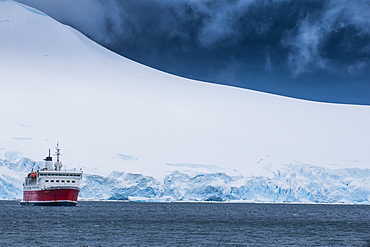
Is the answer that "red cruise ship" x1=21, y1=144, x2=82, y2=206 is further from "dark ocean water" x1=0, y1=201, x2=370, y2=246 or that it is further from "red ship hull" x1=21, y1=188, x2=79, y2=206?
"dark ocean water" x1=0, y1=201, x2=370, y2=246

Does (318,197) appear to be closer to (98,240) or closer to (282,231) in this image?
(282,231)

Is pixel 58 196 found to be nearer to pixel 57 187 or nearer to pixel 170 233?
pixel 57 187

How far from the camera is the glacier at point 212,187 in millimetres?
58281

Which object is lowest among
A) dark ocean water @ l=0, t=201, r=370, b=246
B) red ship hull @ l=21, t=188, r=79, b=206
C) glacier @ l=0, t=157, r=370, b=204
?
dark ocean water @ l=0, t=201, r=370, b=246

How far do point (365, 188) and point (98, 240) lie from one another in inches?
1527

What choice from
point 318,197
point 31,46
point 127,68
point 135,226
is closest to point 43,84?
point 31,46

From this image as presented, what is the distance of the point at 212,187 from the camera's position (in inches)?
2306

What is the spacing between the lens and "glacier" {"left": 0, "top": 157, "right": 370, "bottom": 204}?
5828 cm

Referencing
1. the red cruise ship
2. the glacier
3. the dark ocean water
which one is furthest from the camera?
the glacier

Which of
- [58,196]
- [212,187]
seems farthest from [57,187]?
[212,187]

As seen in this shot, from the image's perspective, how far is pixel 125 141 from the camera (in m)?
78.7

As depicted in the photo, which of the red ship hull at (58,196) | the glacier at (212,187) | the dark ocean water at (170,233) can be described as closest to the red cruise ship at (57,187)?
the red ship hull at (58,196)

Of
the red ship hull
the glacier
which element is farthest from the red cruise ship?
the glacier

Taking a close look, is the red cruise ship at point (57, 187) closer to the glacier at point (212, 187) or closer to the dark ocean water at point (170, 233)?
the glacier at point (212, 187)
